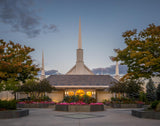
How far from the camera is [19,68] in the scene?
1881 centimetres

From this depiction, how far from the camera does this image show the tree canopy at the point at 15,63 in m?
18.4

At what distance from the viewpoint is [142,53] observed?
19422 mm

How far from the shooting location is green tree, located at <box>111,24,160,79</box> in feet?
63.0

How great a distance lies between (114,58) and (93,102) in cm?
735

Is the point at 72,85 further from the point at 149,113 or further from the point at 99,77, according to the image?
the point at 149,113

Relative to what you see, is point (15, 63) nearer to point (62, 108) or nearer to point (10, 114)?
point (10, 114)

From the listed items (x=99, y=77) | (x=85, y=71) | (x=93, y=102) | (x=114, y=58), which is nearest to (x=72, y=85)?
(x=99, y=77)

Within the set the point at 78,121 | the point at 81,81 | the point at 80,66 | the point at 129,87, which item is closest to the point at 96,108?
the point at 78,121

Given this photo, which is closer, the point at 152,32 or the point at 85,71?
the point at 152,32

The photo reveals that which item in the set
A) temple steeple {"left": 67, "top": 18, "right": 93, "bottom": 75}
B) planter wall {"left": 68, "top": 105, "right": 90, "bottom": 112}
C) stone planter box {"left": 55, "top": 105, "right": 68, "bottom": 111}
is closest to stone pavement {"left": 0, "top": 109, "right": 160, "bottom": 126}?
planter wall {"left": 68, "top": 105, "right": 90, "bottom": 112}

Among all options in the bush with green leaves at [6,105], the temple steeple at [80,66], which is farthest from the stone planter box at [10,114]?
the temple steeple at [80,66]

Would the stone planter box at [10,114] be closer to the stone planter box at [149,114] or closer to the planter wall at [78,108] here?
the planter wall at [78,108]

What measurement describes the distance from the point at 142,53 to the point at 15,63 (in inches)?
395

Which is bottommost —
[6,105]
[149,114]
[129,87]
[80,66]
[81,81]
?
[149,114]
